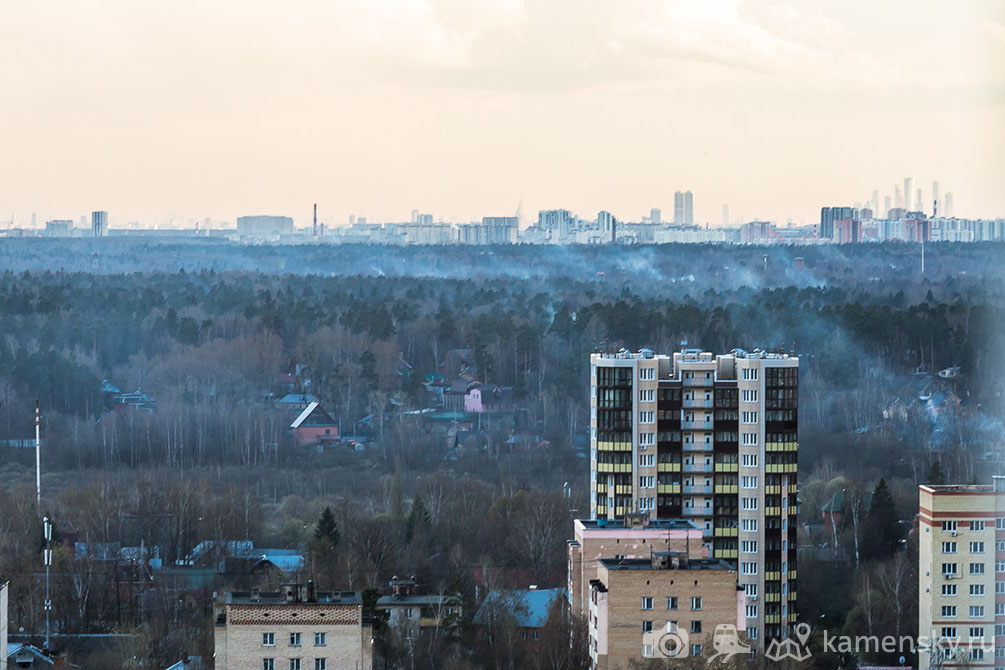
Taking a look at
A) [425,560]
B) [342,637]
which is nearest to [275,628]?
[342,637]

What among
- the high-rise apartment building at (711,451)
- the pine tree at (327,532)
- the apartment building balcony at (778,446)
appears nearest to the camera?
the high-rise apartment building at (711,451)

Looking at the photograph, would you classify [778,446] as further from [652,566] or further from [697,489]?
[652,566]

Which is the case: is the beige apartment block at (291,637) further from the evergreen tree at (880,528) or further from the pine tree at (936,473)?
the pine tree at (936,473)

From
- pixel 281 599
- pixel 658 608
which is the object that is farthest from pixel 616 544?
pixel 281 599

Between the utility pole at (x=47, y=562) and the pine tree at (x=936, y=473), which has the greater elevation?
the pine tree at (x=936, y=473)

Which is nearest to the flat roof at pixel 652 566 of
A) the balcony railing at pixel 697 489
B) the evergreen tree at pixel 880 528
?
the balcony railing at pixel 697 489

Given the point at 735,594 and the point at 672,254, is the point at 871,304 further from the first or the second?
the point at 735,594

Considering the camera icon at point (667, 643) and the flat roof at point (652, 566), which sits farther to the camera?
the flat roof at point (652, 566)
